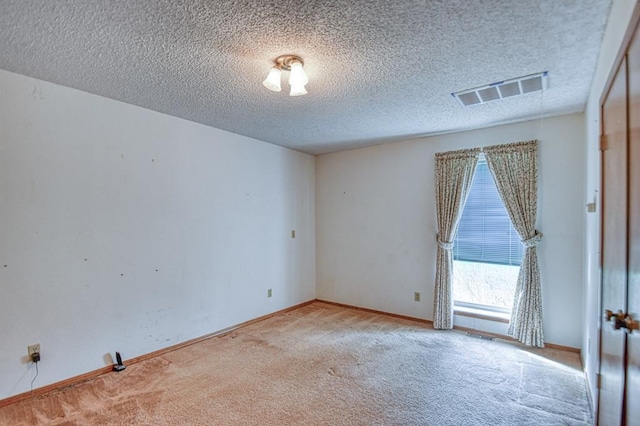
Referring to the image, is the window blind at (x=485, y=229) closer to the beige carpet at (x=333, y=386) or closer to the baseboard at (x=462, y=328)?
the baseboard at (x=462, y=328)

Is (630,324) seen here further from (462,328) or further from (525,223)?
(462,328)

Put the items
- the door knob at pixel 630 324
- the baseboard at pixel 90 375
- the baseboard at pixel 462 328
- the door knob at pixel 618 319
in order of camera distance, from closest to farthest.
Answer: the door knob at pixel 630 324 → the door knob at pixel 618 319 → the baseboard at pixel 90 375 → the baseboard at pixel 462 328

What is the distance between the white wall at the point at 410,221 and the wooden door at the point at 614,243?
5.60 feet

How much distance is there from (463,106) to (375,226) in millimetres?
2094

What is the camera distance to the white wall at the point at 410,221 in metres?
3.23

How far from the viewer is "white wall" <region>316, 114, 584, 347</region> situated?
3.23 metres

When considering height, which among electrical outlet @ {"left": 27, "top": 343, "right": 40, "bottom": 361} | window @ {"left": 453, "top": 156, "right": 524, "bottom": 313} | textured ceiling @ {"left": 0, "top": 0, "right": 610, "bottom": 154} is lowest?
electrical outlet @ {"left": 27, "top": 343, "right": 40, "bottom": 361}

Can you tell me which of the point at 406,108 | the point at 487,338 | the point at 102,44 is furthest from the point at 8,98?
the point at 487,338

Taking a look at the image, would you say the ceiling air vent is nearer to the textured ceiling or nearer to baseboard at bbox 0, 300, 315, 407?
the textured ceiling

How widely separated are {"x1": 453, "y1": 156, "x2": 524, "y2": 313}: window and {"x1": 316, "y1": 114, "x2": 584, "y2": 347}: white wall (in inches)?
11.3

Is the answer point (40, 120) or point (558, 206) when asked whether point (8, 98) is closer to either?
point (40, 120)

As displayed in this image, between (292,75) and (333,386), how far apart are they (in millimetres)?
2394

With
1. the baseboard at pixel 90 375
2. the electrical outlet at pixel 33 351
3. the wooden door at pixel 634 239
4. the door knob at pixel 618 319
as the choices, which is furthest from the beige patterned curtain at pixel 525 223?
the electrical outlet at pixel 33 351

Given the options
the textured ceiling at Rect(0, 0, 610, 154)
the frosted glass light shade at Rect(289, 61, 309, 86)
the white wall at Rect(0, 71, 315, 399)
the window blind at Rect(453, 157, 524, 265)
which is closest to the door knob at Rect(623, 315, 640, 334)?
the textured ceiling at Rect(0, 0, 610, 154)
